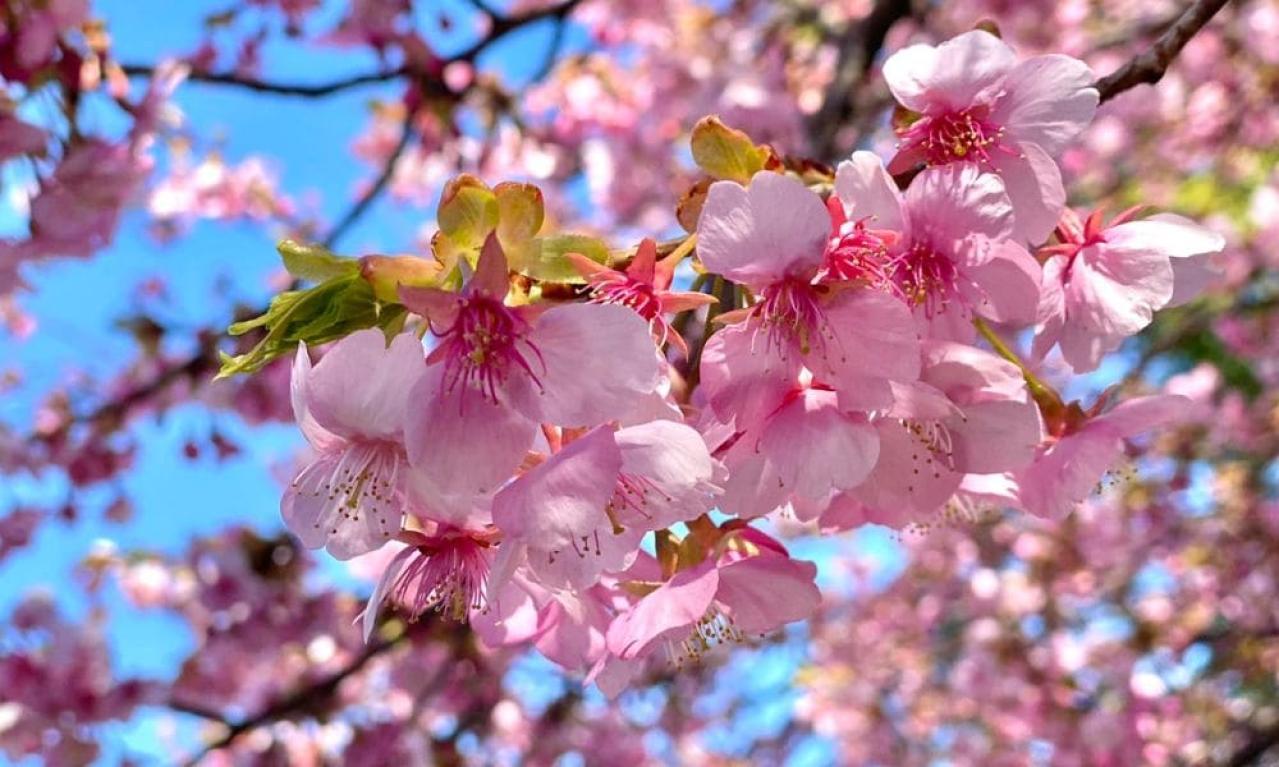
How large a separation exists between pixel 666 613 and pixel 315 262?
38 cm

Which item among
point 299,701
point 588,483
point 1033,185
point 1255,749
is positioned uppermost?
point 299,701

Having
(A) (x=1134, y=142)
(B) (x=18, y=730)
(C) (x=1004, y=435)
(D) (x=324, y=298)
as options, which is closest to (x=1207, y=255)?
(C) (x=1004, y=435)

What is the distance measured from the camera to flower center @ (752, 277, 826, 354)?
30.3 inches

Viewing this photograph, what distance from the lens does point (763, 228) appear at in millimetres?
745

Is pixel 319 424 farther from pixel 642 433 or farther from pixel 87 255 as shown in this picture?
pixel 87 255

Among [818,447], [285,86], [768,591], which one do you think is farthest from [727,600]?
[285,86]

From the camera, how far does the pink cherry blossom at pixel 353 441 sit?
2.34ft

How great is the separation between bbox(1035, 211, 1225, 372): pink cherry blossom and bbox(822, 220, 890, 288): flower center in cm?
23

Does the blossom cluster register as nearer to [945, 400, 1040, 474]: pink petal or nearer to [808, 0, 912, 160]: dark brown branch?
[945, 400, 1040, 474]: pink petal

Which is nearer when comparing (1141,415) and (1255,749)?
(1141,415)

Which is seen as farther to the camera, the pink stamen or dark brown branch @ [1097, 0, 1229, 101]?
dark brown branch @ [1097, 0, 1229, 101]

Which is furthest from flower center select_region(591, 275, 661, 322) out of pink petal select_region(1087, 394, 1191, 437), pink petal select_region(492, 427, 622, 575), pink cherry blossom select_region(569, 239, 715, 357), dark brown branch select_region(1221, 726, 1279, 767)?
dark brown branch select_region(1221, 726, 1279, 767)

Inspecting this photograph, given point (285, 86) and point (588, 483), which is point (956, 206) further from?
point (285, 86)

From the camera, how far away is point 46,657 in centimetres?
262
